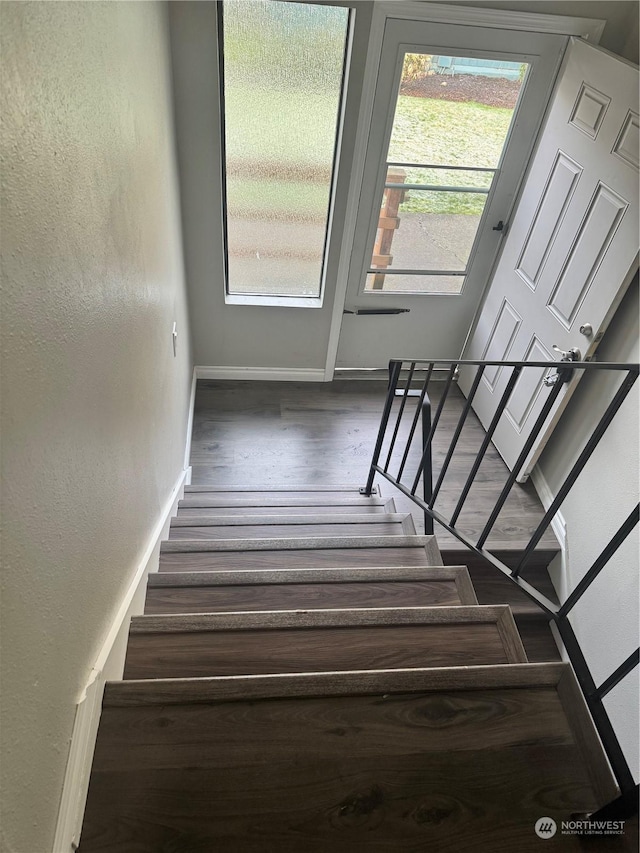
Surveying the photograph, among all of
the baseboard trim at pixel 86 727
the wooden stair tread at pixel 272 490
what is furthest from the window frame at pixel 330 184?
the baseboard trim at pixel 86 727

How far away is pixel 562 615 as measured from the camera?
4.54 ft

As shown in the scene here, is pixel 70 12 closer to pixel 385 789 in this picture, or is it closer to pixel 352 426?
pixel 385 789

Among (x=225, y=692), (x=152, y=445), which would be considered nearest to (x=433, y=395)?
(x=152, y=445)

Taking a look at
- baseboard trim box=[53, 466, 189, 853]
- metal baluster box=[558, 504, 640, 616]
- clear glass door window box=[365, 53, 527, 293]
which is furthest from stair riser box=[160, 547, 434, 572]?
clear glass door window box=[365, 53, 527, 293]

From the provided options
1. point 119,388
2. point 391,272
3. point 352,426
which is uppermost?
point 119,388

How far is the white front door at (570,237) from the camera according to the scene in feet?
7.66

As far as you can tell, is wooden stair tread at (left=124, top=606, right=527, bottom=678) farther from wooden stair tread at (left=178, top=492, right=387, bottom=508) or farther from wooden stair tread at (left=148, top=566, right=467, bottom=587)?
wooden stair tread at (left=178, top=492, right=387, bottom=508)

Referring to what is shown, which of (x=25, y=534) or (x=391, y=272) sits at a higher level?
(x=25, y=534)

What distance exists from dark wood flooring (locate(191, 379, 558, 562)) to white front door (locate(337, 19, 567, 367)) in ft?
1.26

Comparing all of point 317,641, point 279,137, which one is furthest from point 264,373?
point 317,641

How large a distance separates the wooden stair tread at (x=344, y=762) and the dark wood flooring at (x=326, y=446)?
5.31 feet

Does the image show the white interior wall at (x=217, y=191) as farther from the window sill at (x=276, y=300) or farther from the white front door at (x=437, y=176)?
the white front door at (x=437, y=176)

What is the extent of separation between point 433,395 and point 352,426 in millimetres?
708

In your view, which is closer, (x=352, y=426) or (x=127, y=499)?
(x=127, y=499)
